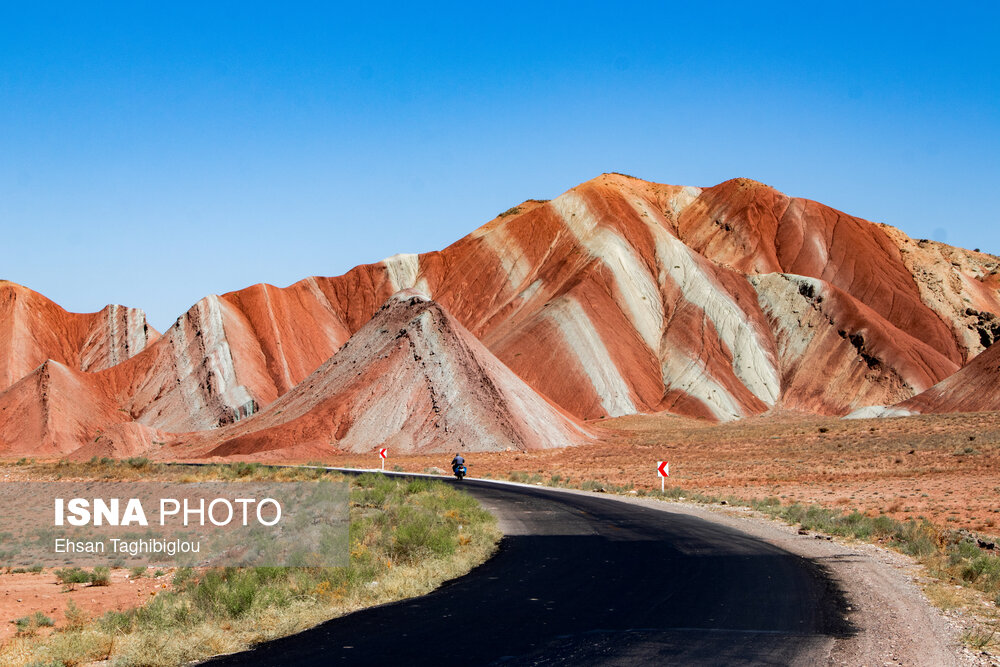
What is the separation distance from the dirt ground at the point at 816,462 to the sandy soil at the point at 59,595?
20.7 meters

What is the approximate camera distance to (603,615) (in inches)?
464

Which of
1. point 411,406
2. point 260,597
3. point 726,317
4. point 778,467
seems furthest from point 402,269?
point 260,597

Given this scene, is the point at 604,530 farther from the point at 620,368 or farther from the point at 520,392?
the point at 620,368

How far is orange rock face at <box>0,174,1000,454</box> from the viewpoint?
93.0m

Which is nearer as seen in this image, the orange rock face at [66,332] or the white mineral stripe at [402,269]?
the orange rock face at [66,332]

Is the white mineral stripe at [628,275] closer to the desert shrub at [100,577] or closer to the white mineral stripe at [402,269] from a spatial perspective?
the white mineral stripe at [402,269]

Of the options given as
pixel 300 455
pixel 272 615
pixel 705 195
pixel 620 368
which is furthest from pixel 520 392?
pixel 705 195

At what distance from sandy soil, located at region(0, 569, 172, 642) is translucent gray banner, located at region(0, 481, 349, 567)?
1.29 meters

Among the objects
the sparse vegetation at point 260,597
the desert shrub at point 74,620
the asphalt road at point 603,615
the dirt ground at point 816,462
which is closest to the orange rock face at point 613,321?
the dirt ground at point 816,462

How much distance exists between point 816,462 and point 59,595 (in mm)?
40021

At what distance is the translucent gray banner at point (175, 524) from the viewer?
18641 millimetres

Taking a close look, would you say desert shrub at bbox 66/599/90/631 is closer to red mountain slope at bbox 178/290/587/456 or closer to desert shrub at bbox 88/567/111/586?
desert shrub at bbox 88/567/111/586

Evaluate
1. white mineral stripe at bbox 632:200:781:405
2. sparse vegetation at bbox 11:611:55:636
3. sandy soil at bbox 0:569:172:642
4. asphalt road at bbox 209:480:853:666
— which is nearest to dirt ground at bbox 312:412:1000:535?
asphalt road at bbox 209:480:853:666

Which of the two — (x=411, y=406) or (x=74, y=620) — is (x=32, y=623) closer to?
(x=74, y=620)
